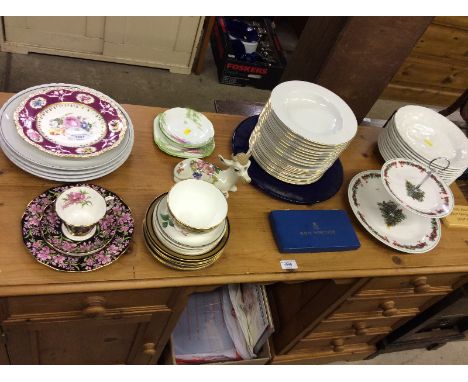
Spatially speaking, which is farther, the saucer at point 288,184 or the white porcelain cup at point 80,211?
the saucer at point 288,184

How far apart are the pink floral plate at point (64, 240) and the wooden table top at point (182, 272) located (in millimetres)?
17

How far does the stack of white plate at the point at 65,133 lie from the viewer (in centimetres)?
100

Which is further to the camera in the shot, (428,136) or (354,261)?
(428,136)

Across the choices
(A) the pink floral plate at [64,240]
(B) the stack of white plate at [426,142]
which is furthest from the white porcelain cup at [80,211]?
(B) the stack of white plate at [426,142]

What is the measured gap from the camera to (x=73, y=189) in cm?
96

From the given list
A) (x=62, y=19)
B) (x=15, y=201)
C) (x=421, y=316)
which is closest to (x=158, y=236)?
(x=15, y=201)

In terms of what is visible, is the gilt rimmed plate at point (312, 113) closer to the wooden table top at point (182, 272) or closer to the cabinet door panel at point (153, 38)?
the wooden table top at point (182, 272)

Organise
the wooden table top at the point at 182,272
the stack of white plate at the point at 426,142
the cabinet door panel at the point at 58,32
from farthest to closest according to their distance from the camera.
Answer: the cabinet door panel at the point at 58,32, the stack of white plate at the point at 426,142, the wooden table top at the point at 182,272

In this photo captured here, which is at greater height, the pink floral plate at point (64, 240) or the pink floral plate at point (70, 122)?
the pink floral plate at point (70, 122)

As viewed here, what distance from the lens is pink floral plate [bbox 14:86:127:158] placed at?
1005 mm

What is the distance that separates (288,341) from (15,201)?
1.05 m

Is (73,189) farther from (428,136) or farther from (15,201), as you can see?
(428,136)

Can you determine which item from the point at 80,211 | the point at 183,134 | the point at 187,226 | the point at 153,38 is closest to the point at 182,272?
the point at 187,226

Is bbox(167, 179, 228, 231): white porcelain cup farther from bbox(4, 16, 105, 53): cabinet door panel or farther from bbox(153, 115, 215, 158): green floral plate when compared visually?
bbox(4, 16, 105, 53): cabinet door panel
